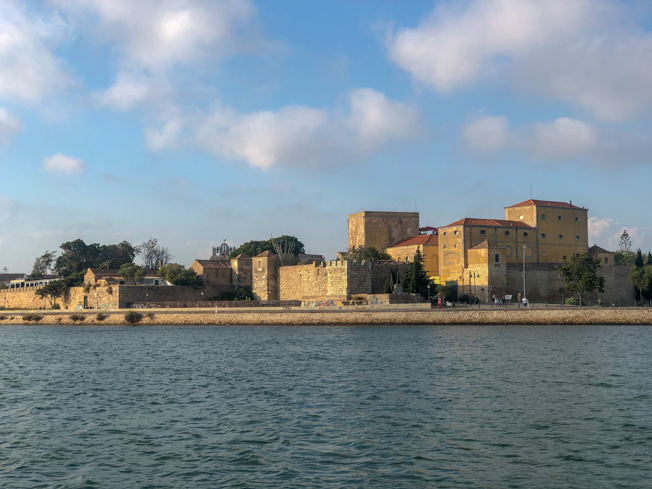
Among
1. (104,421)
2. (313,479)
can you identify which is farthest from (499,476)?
(104,421)

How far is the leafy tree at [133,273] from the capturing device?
63.4 meters

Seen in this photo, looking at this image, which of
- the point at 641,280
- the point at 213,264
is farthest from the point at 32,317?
the point at 641,280

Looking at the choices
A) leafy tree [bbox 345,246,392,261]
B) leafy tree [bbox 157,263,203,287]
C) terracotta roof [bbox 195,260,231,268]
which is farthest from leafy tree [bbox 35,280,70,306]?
leafy tree [bbox 345,246,392,261]

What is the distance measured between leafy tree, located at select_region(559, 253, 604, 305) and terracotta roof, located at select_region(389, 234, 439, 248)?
13048mm

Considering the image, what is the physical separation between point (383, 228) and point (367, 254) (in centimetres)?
599

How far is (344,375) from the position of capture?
1886 centimetres

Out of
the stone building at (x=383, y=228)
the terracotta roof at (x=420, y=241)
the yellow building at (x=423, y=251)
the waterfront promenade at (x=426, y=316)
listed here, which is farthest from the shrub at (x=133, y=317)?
the terracotta roof at (x=420, y=241)

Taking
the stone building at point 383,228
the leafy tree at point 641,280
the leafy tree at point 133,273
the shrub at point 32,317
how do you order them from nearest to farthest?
the leafy tree at point 641,280 → the shrub at point 32,317 → the leafy tree at point 133,273 → the stone building at point 383,228

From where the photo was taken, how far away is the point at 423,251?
56500 mm

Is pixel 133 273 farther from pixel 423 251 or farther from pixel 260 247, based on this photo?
pixel 423 251

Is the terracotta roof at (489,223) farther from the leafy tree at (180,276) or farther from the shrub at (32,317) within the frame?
the shrub at (32,317)

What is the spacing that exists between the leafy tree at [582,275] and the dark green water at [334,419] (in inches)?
795

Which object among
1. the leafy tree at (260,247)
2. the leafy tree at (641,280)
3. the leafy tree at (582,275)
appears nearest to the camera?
the leafy tree at (582,275)

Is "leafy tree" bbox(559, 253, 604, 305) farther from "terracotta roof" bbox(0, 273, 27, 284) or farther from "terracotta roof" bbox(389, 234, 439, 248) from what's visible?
"terracotta roof" bbox(0, 273, 27, 284)
